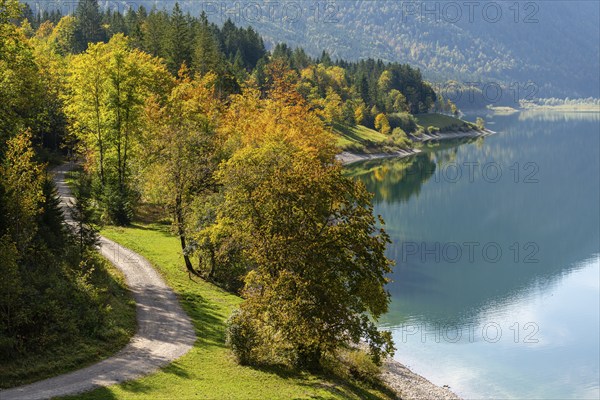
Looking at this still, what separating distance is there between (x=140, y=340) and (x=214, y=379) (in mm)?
6439

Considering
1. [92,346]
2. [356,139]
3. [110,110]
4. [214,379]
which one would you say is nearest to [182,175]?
[110,110]

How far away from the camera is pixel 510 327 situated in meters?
61.9

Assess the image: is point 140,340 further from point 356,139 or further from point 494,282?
point 356,139

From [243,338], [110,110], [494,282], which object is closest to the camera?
[243,338]

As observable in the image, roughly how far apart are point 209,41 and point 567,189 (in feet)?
307

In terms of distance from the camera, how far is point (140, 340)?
1399 inches

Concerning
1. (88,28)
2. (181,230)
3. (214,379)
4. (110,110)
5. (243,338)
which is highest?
(88,28)

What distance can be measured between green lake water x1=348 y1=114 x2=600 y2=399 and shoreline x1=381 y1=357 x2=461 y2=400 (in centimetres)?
237

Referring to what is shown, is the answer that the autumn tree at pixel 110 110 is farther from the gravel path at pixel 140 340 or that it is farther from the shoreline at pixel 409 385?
the shoreline at pixel 409 385

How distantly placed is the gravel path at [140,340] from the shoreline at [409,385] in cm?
1455

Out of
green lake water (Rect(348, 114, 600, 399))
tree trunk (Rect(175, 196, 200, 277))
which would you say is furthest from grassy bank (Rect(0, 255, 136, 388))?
green lake water (Rect(348, 114, 600, 399))

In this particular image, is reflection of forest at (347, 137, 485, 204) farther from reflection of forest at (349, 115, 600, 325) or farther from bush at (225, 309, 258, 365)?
bush at (225, 309, 258, 365)

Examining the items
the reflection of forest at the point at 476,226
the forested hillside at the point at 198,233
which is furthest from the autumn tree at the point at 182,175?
the reflection of forest at the point at 476,226

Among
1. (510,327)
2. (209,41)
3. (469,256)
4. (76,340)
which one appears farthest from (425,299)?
(209,41)
